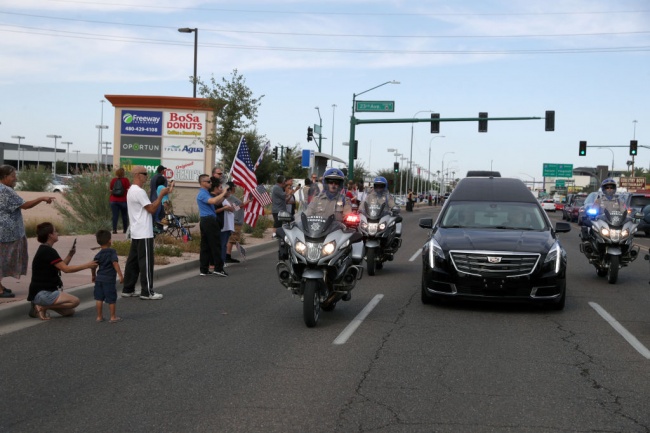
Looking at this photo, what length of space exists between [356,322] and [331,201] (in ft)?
5.03

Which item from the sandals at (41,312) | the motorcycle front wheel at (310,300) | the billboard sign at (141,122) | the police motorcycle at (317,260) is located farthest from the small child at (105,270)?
the billboard sign at (141,122)

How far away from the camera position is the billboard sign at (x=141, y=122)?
96.6 ft

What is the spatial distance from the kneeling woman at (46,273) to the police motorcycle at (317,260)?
2279mm

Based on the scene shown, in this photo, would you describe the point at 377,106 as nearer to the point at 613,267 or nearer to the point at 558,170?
the point at 613,267

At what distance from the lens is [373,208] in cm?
1496

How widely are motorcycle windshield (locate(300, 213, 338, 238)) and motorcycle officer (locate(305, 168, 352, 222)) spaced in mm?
185

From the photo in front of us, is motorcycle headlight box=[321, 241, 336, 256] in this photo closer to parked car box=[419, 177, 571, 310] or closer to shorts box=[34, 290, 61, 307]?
parked car box=[419, 177, 571, 310]

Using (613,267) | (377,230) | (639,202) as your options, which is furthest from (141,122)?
(639,202)

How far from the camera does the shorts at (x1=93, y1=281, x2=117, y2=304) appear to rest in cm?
912

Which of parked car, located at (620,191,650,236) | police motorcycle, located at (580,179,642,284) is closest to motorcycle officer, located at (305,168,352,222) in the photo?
police motorcycle, located at (580,179,642,284)

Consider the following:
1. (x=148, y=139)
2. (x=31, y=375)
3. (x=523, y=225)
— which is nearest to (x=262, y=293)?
(x=523, y=225)

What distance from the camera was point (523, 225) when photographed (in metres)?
11.3

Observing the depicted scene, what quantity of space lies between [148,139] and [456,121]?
16.5m

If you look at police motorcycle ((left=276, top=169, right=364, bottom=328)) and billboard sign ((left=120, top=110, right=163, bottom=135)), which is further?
billboard sign ((left=120, top=110, right=163, bottom=135))
